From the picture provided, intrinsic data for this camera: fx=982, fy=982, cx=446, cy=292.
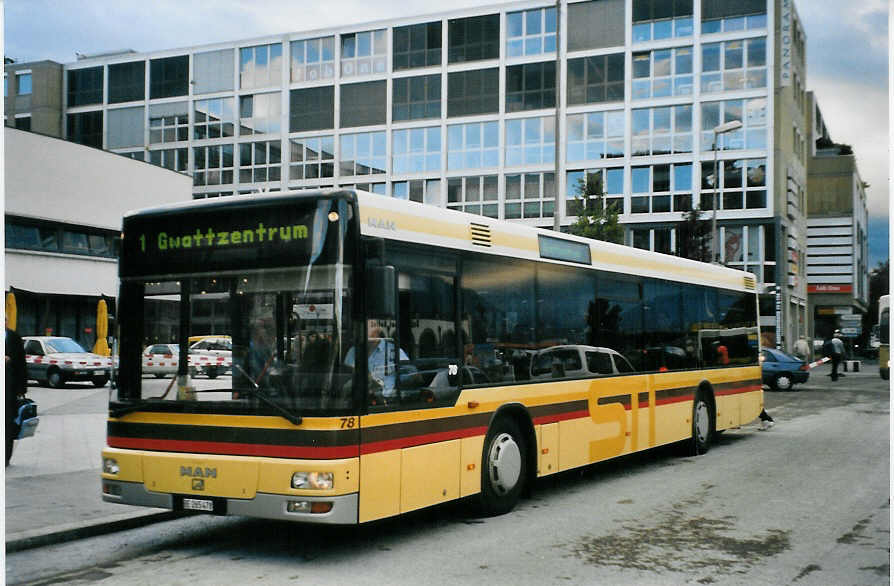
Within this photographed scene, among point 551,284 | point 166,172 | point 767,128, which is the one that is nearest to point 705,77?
point 767,128

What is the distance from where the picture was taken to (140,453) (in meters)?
7.61

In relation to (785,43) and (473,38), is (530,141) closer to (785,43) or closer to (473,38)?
(473,38)

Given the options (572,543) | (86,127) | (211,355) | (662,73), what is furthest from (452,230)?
(86,127)

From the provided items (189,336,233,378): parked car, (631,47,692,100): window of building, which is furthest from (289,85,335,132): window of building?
(189,336,233,378): parked car

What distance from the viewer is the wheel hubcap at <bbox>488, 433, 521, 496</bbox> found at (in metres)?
9.05

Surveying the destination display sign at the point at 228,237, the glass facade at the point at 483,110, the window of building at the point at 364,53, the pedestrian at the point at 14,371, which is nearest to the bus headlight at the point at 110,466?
the destination display sign at the point at 228,237

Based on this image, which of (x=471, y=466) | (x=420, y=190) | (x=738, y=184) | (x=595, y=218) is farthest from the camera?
(x=420, y=190)

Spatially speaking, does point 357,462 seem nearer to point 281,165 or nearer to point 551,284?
point 551,284

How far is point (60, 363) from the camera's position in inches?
1158

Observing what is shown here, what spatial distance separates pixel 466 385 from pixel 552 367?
1725mm

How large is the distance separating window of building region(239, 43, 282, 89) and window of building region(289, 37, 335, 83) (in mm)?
922

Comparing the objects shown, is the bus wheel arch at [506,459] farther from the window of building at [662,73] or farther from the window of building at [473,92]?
the window of building at [473,92]

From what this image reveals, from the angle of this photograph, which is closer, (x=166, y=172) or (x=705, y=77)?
(x=166, y=172)

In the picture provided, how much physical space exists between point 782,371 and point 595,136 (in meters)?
20.8
